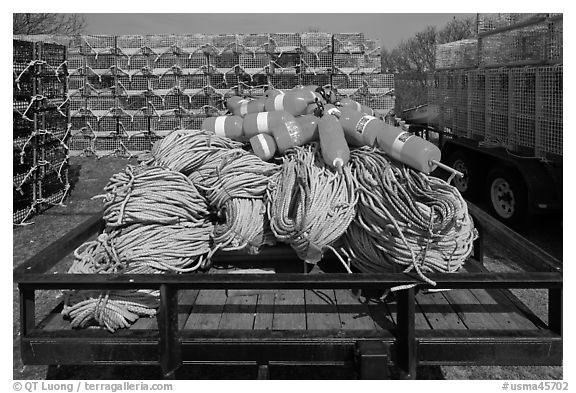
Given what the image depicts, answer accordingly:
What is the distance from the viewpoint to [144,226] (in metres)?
2.75

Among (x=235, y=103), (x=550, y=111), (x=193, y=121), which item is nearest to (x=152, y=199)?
(x=235, y=103)

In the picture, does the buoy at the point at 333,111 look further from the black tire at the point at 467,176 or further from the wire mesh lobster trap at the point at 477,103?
the black tire at the point at 467,176

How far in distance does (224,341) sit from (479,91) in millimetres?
6348

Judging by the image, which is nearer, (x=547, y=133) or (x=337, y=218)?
(x=337, y=218)

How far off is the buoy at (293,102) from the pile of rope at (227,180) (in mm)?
961

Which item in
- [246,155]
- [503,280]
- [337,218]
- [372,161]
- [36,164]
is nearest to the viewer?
[503,280]

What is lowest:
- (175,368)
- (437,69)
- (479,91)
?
(175,368)

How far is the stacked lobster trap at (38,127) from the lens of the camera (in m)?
6.99

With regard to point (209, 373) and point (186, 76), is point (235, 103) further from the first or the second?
point (186, 76)

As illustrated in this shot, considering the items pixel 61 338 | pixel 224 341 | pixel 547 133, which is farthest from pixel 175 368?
pixel 547 133

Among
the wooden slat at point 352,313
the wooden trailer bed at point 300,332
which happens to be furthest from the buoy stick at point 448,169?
the wooden slat at point 352,313

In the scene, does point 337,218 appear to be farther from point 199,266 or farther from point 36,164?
point 36,164

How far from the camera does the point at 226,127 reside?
374 centimetres
